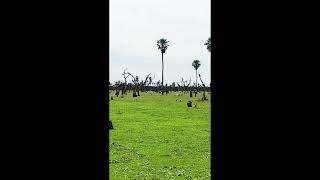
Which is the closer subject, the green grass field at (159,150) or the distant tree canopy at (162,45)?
the green grass field at (159,150)

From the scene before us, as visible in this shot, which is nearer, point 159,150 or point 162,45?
point 159,150

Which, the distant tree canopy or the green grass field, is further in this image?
the distant tree canopy
